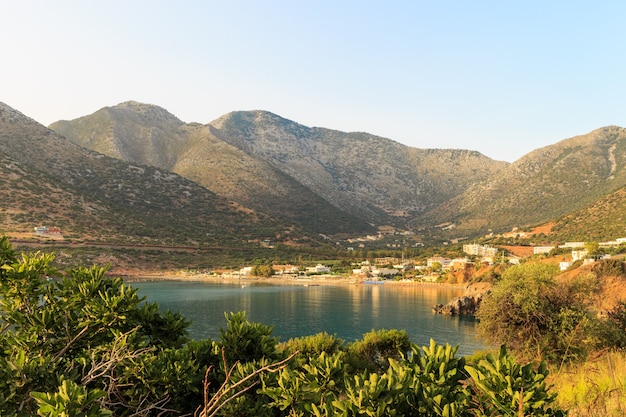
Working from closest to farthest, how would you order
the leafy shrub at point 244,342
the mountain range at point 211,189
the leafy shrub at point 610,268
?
the leafy shrub at point 244,342
the leafy shrub at point 610,268
the mountain range at point 211,189

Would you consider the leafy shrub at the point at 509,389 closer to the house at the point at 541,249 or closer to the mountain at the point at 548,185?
the house at the point at 541,249

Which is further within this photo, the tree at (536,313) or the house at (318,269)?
the house at (318,269)

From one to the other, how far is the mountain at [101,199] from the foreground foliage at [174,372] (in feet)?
318

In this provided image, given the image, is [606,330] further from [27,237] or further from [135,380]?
[27,237]

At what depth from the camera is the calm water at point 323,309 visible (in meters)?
51.0

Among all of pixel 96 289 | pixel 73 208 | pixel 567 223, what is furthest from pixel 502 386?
pixel 567 223

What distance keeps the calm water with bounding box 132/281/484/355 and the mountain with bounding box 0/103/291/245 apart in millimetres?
21606

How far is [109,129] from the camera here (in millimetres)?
192000

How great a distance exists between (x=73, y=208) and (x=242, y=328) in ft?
367

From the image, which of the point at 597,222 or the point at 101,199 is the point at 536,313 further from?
the point at 101,199

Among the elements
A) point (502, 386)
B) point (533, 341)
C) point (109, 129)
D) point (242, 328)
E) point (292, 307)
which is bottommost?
point (292, 307)

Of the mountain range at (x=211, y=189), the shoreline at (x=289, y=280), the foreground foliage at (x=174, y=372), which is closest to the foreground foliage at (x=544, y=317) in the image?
the foreground foliage at (x=174, y=372)

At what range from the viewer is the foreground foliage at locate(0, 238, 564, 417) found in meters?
3.70

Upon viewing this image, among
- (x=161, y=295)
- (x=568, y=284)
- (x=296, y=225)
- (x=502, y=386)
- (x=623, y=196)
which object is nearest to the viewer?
(x=502, y=386)
